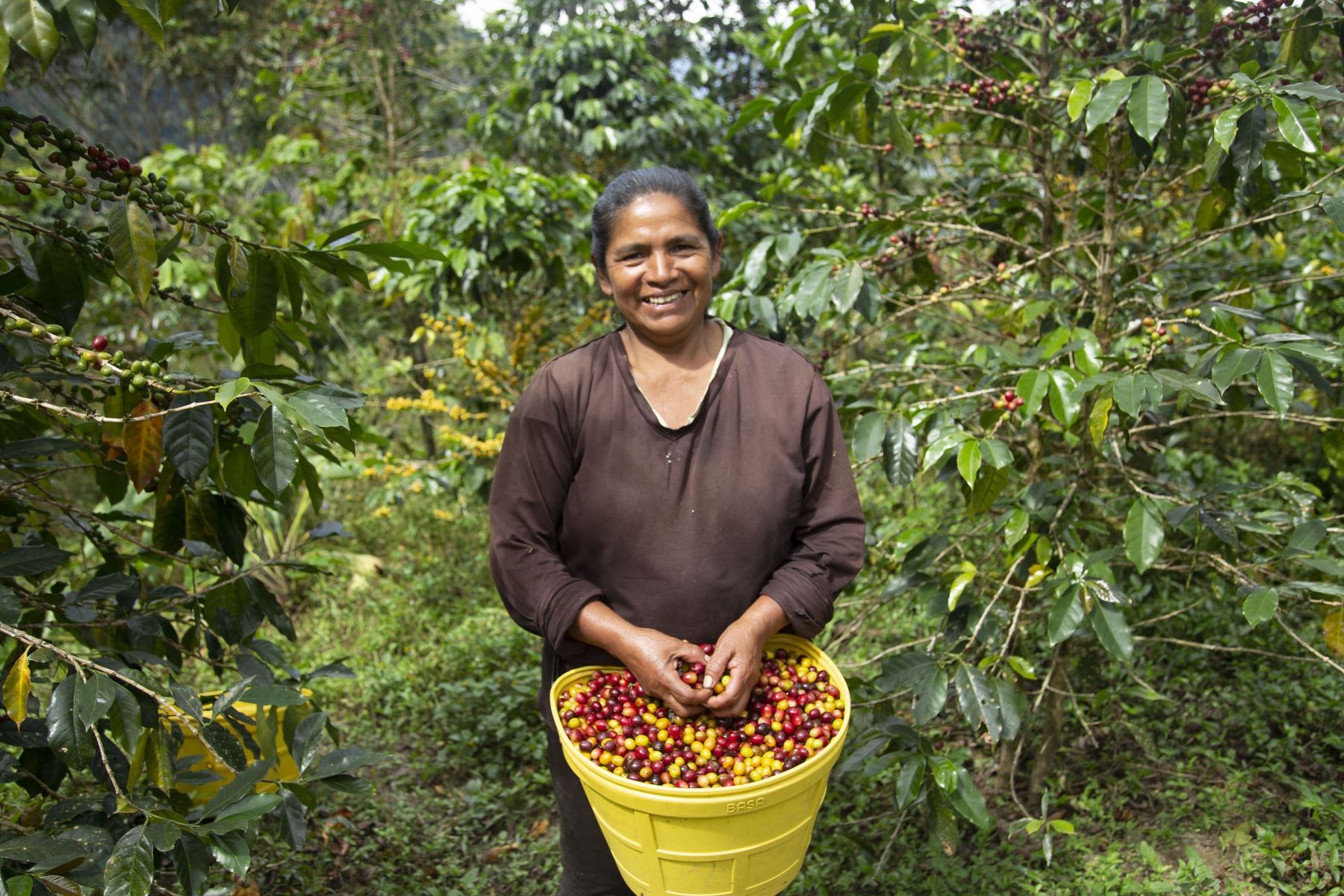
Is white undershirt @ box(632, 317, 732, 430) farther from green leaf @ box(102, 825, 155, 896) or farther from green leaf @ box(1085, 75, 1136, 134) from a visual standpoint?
green leaf @ box(102, 825, 155, 896)

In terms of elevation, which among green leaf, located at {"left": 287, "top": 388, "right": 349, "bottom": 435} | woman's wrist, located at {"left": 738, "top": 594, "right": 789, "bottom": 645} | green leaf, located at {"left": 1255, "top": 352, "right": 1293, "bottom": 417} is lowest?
woman's wrist, located at {"left": 738, "top": 594, "right": 789, "bottom": 645}

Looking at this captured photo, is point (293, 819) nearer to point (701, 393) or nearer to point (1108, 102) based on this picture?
point (701, 393)

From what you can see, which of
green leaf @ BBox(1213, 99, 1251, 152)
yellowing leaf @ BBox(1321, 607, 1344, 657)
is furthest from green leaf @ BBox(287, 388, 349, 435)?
yellowing leaf @ BBox(1321, 607, 1344, 657)

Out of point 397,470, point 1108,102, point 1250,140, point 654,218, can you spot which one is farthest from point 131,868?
point 397,470

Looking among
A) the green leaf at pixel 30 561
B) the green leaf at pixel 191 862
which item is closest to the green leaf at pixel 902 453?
the green leaf at pixel 191 862

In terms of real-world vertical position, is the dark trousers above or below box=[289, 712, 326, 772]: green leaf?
below

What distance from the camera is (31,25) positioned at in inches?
37.7

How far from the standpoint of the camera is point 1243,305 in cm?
231

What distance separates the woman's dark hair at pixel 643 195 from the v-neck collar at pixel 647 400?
0.16 m

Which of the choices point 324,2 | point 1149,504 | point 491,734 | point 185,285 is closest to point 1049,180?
point 1149,504

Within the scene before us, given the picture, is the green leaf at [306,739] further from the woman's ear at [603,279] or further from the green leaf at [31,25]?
the green leaf at [31,25]

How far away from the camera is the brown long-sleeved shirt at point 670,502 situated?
5.04ft

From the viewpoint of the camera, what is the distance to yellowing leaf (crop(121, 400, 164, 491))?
4.55 ft

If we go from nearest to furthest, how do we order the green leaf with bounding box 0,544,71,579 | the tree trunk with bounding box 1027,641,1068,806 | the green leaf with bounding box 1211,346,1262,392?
the green leaf with bounding box 0,544,71,579, the green leaf with bounding box 1211,346,1262,392, the tree trunk with bounding box 1027,641,1068,806
